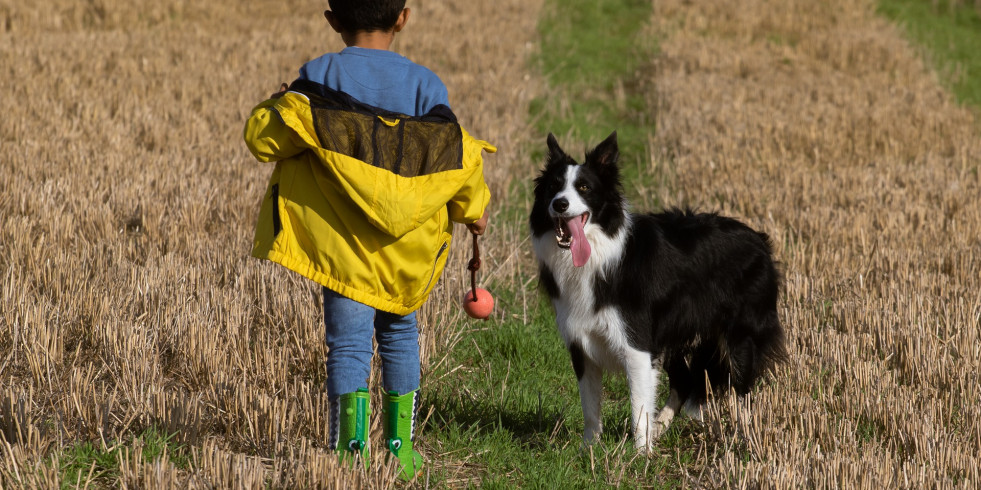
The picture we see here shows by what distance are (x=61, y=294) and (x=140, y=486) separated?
205 cm

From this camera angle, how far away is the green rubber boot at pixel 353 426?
9.87ft

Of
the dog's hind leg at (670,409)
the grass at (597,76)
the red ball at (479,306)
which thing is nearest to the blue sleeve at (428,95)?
the red ball at (479,306)

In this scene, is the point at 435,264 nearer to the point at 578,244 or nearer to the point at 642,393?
the point at 578,244

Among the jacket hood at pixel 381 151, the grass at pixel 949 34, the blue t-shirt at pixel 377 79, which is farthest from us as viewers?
the grass at pixel 949 34

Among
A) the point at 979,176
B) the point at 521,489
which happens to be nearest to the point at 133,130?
the point at 521,489

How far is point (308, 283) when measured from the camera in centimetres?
509

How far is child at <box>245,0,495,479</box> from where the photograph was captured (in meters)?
2.84

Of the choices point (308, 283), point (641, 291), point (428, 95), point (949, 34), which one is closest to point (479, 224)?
point (428, 95)

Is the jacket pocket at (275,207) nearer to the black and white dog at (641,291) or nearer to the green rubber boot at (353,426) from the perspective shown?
the green rubber boot at (353,426)

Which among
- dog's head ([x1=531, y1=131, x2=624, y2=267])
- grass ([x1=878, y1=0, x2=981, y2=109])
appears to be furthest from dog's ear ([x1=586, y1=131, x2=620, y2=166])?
grass ([x1=878, y1=0, x2=981, y2=109])

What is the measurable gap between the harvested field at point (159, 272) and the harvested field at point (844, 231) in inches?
64.7

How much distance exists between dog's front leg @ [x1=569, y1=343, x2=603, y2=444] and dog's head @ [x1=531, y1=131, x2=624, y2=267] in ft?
1.49

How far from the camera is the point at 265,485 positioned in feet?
9.84

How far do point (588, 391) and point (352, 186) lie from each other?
162 cm
